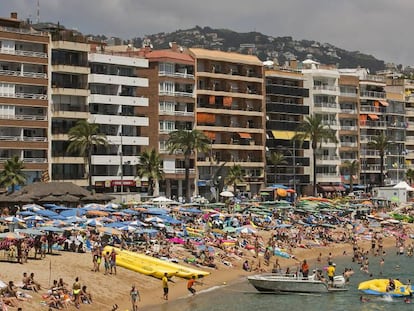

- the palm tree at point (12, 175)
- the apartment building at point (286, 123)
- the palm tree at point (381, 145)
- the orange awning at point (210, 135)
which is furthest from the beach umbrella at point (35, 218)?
the palm tree at point (381, 145)

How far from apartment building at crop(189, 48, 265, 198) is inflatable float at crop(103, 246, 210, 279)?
6040 centimetres

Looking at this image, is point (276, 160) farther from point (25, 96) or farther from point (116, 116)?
point (25, 96)

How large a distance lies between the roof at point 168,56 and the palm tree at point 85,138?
20.6m

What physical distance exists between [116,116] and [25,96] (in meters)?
14.9

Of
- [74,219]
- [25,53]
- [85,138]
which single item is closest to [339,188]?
[85,138]

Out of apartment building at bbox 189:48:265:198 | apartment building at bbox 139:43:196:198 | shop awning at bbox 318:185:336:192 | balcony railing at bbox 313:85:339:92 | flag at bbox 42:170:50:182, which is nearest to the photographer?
flag at bbox 42:170:50:182

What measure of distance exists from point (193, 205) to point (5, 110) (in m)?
22.9

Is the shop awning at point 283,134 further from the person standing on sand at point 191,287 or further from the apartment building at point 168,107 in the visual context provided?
the person standing on sand at point 191,287

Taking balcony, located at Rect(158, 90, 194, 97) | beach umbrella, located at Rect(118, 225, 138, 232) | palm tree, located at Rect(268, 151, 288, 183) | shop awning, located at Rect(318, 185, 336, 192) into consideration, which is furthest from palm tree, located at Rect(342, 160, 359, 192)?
beach umbrella, located at Rect(118, 225, 138, 232)

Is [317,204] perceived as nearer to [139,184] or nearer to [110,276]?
[139,184]

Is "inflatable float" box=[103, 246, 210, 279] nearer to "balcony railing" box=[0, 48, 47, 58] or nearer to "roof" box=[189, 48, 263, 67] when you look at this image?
"balcony railing" box=[0, 48, 47, 58]

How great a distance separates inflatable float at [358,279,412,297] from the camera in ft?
192

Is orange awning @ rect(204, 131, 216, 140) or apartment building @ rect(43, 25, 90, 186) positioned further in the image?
orange awning @ rect(204, 131, 216, 140)

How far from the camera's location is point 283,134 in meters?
140
